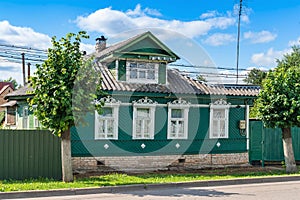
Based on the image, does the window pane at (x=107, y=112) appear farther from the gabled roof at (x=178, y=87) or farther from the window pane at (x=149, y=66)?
the window pane at (x=149, y=66)

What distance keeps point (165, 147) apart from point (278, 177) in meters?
5.21

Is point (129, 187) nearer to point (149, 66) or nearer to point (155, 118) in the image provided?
point (155, 118)

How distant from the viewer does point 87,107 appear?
12898mm

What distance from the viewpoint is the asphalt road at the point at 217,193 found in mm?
11125

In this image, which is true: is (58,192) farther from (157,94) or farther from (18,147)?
(157,94)

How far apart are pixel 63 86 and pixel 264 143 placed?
37.9 feet

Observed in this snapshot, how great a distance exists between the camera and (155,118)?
711 inches

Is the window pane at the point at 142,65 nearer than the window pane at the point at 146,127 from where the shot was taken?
No

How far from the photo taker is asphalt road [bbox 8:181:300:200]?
11.1m

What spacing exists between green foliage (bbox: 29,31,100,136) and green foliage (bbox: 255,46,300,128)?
7.77 metres

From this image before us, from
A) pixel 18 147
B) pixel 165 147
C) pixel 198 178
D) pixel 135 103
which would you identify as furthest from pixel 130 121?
pixel 18 147

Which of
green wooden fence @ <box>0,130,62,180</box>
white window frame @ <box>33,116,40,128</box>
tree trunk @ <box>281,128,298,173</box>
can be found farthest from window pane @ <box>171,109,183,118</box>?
green wooden fence @ <box>0,130,62,180</box>

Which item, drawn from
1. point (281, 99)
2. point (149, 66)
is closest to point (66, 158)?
point (149, 66)

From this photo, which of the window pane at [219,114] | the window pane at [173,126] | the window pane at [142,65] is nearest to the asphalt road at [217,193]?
the window pane at [173,126]
